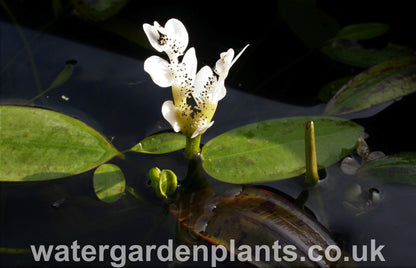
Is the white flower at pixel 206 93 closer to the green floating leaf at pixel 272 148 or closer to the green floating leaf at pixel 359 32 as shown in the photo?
the green floating leaf at pixel 272 148

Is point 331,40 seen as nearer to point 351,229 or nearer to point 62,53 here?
point 351,229

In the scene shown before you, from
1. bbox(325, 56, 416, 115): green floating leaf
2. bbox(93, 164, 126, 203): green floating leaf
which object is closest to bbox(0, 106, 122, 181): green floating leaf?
bbox(93, 164, 126, 203): green floating leaf

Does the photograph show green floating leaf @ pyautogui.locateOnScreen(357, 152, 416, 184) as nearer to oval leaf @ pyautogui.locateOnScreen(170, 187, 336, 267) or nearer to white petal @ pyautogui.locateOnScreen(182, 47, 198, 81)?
oval leaf @ pyautogui.locateOnScreen(170, 187, 336, 267)

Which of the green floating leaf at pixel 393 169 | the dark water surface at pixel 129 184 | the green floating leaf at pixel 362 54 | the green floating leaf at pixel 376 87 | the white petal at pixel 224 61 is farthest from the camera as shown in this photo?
the green floating leaf at pixel 362 54

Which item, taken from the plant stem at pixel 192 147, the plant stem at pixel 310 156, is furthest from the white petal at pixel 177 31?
the plant stem at pixel 310 156

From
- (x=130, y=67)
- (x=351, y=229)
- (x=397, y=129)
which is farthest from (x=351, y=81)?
(x=130, y=67)

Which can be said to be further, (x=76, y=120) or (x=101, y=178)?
(x=76, y=120)

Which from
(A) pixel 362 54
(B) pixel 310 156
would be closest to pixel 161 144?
(B) pixel 310 156
